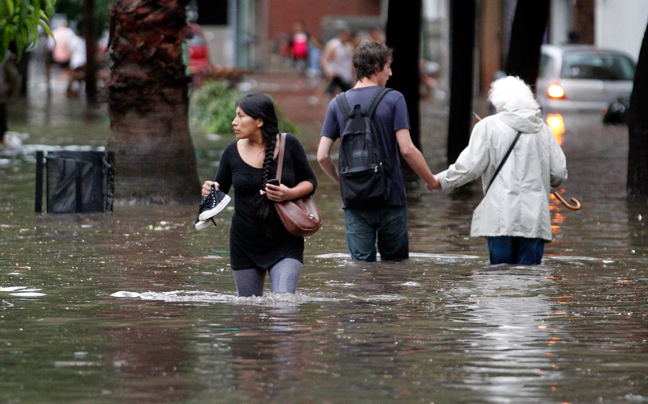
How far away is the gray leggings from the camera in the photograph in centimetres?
744

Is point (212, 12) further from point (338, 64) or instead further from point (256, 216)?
point (256, 216)

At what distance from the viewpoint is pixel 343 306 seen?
26.5ft

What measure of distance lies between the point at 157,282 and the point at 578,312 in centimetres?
277

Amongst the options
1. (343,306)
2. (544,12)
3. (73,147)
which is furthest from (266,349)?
(73,147)

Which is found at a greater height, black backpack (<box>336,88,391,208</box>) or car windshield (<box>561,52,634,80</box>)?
black backpack (<box>336,88,391,208</box>)

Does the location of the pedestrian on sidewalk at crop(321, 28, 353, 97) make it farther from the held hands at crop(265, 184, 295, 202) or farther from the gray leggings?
the held hands at crop(265, 184, 295, 202)

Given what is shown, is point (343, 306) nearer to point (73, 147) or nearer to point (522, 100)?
point (522, 100)

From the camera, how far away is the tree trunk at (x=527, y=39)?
1658 centimetres

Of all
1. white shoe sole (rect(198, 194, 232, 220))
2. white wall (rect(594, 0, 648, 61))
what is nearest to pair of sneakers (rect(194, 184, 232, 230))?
white shoe sole (rect(198, 194, 232, 220))

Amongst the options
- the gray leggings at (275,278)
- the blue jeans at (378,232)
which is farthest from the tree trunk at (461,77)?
the gray leggings at (275,278)

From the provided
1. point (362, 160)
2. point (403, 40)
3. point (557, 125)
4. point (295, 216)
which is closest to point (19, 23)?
point (295, 216)

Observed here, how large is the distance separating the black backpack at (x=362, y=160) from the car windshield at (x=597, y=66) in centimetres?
1893

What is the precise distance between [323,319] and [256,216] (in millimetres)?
718

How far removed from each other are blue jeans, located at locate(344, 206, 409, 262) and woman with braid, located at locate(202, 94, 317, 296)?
5.75 ft
